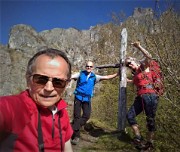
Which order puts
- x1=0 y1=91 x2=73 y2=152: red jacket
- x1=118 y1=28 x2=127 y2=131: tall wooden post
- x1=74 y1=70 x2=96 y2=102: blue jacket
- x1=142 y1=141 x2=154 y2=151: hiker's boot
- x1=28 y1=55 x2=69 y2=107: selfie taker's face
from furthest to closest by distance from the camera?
1. x1=118 y1=28 x2=127 y2=131: tall wooden post
2. x1=74 y1=70 x2=96 y2=102: blue jacket
3. x1=142 y1=141 x2=154 y2=151: hiker's boot
4. x1=28 y1=55 x2=69 y2=107: selfie taker's face
5. x1=0 y1=91 x2=73 y2=152: red jacket

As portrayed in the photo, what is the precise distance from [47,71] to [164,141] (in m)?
4.19

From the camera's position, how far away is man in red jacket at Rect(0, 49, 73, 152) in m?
1.26

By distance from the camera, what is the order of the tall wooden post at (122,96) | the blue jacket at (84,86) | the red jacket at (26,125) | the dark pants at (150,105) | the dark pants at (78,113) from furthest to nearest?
the tall wooden post at (122,96)
the dark pants at (78,113)
the blue jacket at (84,86)
the dark pants at (150,105)
the red jacket at (26,125)

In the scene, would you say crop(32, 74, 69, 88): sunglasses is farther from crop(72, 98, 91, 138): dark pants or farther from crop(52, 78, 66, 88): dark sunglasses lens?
crop(72, 98, 91, 138): dark pants

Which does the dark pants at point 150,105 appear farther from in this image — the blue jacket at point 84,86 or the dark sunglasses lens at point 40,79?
the dark sunglasses lens at point 40,79

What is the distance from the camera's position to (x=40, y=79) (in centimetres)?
156

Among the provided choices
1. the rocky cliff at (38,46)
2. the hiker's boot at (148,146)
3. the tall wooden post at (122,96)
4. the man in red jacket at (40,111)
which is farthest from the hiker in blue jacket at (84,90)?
the man in red jacket at (40,111)

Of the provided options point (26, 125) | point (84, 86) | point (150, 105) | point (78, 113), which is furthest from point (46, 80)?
point (78, 113)

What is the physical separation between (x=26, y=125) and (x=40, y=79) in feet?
0.99

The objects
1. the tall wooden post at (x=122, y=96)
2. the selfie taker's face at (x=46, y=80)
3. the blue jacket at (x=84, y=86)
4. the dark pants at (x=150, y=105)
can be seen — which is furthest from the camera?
the tall wooden post at (x=122, y=96)

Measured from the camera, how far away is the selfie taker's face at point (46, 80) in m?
1.55

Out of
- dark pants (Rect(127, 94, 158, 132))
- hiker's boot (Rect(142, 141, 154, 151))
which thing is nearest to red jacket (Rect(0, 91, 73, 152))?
dark pants (Rect(127, 94, 158, 132))

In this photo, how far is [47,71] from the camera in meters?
1.58

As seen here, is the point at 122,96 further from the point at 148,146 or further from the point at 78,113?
the point at 148,146
